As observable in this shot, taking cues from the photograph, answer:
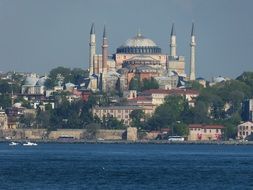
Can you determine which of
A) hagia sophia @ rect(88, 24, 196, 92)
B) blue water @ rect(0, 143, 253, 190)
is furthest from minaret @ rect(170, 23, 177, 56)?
blue water @ rect(0, 143, 253, 190)

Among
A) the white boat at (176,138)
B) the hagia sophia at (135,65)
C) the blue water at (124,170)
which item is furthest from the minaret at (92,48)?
the blue water at (124,170)

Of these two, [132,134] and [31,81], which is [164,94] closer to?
[132,134]

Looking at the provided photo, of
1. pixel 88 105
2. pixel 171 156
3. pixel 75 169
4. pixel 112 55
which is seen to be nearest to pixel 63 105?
pixel 88 105

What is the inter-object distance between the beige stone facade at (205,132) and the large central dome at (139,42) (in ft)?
114

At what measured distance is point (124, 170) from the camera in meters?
75.9

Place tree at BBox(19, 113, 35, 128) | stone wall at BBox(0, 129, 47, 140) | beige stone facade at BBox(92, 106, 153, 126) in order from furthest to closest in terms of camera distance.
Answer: beige stone facade at BBox(92, 106, 153, 126)
tree at BBox(19, 113, 35, 128)
stone wall at BBox(0, 129, 47, 140)

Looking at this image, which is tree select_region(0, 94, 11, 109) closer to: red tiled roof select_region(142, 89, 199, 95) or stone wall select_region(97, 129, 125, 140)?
red tiled roof select_region(142, 89, 199, 95)

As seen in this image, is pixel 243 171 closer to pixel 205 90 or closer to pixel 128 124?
pixel 128 124

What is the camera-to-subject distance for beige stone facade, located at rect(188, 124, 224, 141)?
440 ft

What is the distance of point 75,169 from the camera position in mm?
75875

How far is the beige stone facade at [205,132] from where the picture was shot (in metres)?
134

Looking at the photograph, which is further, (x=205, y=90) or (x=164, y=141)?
(x=205, y=90)

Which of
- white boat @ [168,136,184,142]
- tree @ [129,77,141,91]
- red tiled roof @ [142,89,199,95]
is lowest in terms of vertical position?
white boat @ [168,136,184,142]

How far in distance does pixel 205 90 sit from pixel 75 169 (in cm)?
7513
